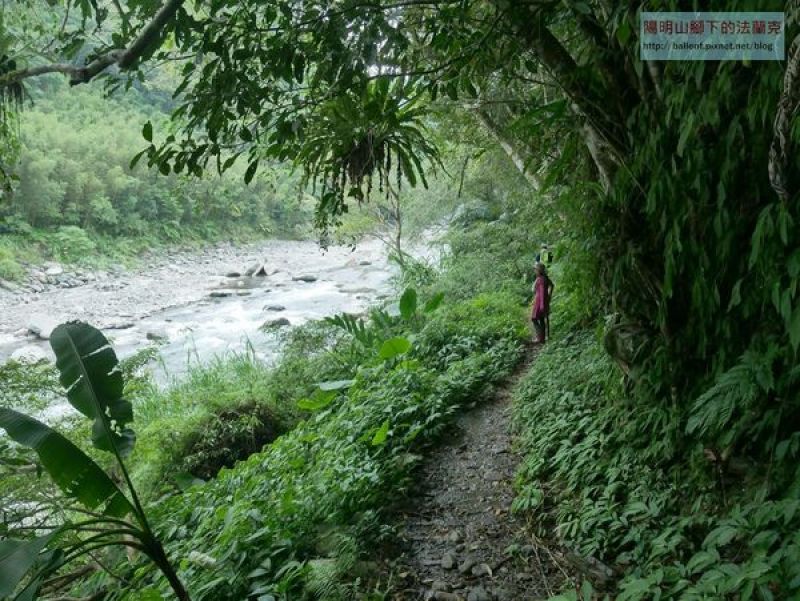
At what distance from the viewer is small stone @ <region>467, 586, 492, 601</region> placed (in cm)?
274

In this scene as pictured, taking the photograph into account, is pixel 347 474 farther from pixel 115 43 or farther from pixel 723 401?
pixel 115 43

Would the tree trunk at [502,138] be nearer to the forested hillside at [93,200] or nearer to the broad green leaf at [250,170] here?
the broad green leaf at [250,170]

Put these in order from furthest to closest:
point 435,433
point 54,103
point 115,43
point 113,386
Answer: point 54,103 → point 435,433 → point 113,386 → point 115,43

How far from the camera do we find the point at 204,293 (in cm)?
2061

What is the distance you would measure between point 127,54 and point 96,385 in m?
1.69

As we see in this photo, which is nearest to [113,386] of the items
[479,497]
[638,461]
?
[479,497]

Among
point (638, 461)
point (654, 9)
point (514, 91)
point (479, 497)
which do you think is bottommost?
point (479, 497)

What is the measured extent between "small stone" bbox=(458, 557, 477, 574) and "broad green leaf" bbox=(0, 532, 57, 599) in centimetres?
204

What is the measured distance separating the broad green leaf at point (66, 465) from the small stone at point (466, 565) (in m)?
1.80

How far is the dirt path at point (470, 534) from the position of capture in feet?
9.28

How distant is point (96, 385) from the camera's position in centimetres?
280

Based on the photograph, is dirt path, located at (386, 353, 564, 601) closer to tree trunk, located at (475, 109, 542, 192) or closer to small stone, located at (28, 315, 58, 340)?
tree trunk, located at (475, 109, 542, 192)

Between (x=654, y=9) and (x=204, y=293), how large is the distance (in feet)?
66.5

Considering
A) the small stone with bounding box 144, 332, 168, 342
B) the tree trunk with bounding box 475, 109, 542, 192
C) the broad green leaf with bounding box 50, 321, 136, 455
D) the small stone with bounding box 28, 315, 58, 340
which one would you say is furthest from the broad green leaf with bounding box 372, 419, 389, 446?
the small stone with bounding box 28, 315, 58, 340
